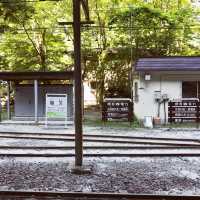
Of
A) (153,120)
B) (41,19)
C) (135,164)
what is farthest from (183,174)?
(41,19)

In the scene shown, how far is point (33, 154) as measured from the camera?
39.8ft

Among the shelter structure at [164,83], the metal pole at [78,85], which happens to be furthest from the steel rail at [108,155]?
the shelter structure at [164,83]

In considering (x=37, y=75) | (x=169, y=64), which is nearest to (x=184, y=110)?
(x=169, y=64)

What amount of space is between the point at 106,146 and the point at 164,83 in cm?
1004

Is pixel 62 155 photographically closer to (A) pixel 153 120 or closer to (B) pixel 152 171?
(B) pixel 152 171

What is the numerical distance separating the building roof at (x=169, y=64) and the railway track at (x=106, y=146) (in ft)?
23.5

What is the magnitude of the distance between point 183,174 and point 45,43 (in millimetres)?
27030

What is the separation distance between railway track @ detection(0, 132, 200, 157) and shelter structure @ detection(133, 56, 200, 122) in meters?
6.70

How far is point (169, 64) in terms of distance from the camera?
75.8 ft

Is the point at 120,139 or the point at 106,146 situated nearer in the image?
the point at 106,146

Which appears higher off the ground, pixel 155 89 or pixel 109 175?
pixel 155 89

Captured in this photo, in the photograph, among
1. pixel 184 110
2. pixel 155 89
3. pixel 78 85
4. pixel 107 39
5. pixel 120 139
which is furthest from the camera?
pixel 107 39

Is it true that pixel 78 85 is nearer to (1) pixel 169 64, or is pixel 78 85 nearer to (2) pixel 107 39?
(1) pixel 169 64

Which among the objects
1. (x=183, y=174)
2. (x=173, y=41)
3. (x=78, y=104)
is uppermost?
(x=173, y=41)
